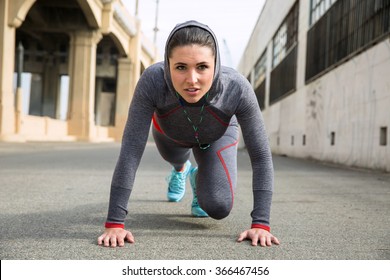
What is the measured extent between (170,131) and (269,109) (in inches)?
946

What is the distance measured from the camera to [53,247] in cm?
239

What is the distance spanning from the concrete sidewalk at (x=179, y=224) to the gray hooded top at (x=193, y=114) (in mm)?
268

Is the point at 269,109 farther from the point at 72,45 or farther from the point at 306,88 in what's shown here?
the point at 72,45

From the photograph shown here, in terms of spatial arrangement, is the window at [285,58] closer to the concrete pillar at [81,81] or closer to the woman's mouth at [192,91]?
the concrete pillar at [81,81]

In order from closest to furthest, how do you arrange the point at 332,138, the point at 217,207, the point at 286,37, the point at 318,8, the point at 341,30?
the point at 217,207, the point at 341,30, the point at 332,138, the point at 318,8, the point at 286,37

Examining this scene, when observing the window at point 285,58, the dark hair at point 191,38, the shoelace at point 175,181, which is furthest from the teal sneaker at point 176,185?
the window at point 285,58

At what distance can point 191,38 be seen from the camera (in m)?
2.34

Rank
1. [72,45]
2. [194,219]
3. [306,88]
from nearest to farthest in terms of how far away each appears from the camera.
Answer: [194,219] → [306,88] → [72,45]

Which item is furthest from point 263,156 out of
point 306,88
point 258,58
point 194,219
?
point 258,58

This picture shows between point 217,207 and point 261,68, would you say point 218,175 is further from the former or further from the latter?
point 261,68

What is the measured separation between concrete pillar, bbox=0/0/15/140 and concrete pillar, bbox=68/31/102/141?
7.55 meters

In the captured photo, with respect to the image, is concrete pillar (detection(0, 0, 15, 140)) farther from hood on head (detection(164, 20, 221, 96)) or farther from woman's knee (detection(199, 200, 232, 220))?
hood on head (detection(164, 20, 221, 96))

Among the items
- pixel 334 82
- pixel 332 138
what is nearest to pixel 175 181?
pixel 332 138

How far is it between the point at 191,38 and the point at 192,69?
16 centimetres
